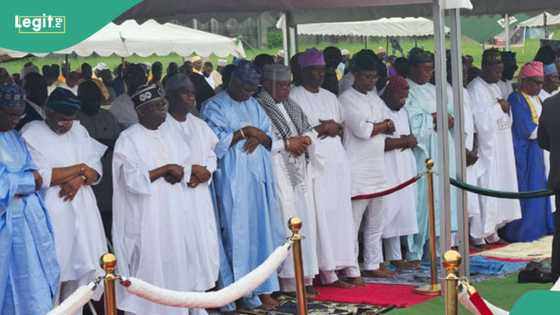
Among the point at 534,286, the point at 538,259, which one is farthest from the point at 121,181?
the point at 538,259

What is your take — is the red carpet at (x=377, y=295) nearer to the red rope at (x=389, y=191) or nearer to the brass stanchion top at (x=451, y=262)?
the red rope at (x=389, y=191)

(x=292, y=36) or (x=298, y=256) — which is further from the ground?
(x=292, y=36)

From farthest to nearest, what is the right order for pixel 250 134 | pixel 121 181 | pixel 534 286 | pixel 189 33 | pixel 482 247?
pixel 189 33 → pixel 482 247 → pixel 534 286 → pixel 250 134 → pixel 121 181

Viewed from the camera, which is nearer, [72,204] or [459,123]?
[72,204]

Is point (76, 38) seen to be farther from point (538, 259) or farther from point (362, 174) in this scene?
point (538, 259)

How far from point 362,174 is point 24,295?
413 centimetres

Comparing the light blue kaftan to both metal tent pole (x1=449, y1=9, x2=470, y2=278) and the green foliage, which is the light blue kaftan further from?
the green foliage

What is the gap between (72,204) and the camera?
831cm

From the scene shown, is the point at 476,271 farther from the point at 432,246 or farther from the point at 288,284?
the point at 288,284

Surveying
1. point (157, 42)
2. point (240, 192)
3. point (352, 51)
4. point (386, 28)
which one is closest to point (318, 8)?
point (240, 192)

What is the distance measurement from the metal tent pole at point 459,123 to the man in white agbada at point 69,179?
9.70 feet

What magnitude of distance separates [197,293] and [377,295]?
13.0 feet

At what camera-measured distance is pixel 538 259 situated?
11.6 m
